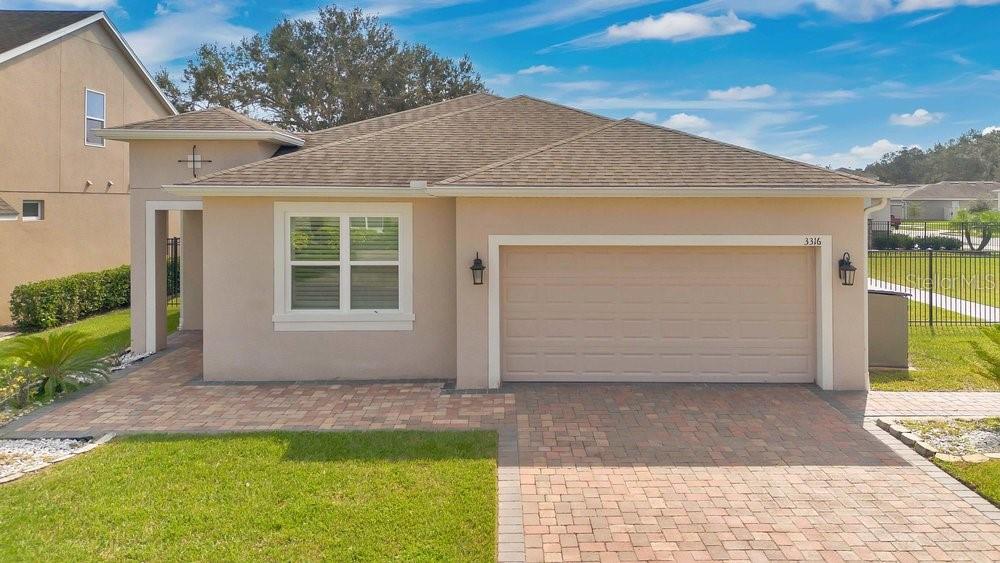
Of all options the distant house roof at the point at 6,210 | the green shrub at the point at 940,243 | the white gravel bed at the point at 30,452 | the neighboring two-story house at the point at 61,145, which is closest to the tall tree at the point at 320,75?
the neighboring two-story house at the point at 61,145

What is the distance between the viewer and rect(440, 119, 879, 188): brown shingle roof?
9.79 metres

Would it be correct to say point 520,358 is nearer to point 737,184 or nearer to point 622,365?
point 622,365

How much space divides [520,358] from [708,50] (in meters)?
16.9

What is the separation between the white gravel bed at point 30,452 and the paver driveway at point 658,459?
41 cm

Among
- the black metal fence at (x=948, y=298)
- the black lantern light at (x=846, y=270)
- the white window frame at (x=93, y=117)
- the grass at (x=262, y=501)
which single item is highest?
the white window frame at (x=93, y=117)

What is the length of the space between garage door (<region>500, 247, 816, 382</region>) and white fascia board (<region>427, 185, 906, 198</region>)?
0.98 m

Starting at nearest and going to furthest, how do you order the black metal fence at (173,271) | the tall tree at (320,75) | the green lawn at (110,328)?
1. the green lawn at (110,328)
2. the black metal fence at (173,271)
3. the tall tree at (320,75)

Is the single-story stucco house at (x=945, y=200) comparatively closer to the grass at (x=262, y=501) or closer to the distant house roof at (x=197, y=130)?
the distant house roof at (x=197, y=130)

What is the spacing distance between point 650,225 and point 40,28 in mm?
18065

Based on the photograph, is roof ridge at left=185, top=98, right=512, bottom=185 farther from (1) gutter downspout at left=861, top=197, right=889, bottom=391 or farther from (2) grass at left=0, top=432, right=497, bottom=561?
(1) gutter downspout at left=861, top=197, right=889, bottom=391

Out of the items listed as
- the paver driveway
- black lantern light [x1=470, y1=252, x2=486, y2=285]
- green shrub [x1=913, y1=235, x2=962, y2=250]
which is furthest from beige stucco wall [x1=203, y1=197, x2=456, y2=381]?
green shrub [x1=913, y1=235, x2=962, y2=250]

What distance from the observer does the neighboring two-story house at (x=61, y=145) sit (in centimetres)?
1703

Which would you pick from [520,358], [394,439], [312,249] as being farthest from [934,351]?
[312,249]

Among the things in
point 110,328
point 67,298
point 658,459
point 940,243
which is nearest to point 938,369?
point 658,459
